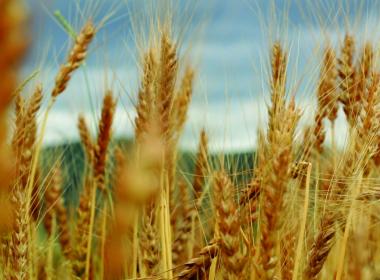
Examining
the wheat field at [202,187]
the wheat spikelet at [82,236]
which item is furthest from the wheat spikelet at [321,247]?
the wheat spikelet at [82,236]

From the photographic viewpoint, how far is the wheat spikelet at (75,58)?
2.04 meters

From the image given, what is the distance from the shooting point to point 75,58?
203 centimetres

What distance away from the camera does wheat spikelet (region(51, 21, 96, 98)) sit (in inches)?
80.1

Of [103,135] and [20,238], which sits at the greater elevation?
[103,135]

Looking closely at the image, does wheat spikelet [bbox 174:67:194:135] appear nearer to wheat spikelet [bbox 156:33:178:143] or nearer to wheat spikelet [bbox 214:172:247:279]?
wheat spikelet [bbox 156:33:178:143]

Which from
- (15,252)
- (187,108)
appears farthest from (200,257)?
(187,108)

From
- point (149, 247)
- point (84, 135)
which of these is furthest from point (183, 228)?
point (149, 247)

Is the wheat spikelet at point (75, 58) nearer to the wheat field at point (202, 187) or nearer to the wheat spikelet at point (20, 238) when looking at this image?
the wheat field at point (202, 187)

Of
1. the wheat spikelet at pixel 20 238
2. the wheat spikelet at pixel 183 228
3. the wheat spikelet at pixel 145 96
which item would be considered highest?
the wheat spikelet at pixel 145 96

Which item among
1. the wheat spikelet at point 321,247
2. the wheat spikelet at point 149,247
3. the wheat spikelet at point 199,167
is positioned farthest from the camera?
the wheat spikelet at point 199,167

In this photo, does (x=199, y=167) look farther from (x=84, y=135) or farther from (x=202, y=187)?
(x=84, y=135)

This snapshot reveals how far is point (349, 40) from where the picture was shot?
295cm

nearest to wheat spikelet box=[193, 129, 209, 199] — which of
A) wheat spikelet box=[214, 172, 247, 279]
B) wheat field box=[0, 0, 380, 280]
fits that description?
wheat field box=[0, 0, 380, 280]

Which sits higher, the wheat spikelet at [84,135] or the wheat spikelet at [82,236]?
the wheat spikelet at [84,135]
